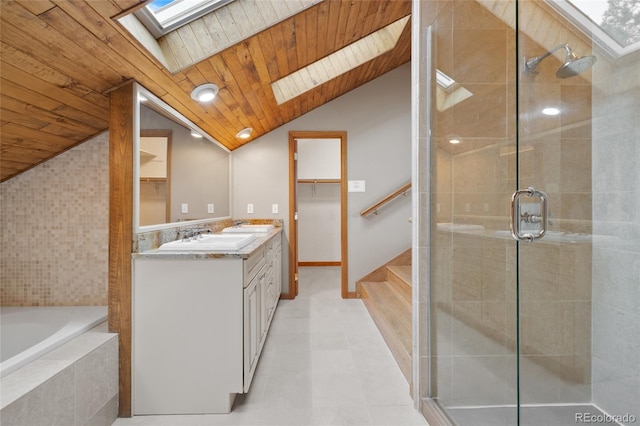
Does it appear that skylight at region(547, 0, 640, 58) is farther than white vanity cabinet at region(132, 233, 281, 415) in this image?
No

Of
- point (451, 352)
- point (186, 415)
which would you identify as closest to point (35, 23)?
point (186, 415)

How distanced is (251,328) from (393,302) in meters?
1.65

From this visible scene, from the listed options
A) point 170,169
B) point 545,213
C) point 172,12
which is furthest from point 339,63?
point 545,213

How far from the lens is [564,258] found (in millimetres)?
1460

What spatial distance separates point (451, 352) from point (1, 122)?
2.50 metres

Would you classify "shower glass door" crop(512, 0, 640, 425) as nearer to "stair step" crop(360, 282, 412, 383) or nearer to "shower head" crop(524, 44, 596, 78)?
"shower head" crop(524, 44, 596, 78)

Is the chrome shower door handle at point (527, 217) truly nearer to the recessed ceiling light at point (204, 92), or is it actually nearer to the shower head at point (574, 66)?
the shower head at point (574, 66)

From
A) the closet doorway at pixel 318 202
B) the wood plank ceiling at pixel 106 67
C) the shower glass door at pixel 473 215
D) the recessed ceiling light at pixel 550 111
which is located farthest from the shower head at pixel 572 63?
the closet doorway at pixel 318 202

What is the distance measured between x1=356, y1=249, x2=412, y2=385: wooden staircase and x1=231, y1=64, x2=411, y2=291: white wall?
126mm

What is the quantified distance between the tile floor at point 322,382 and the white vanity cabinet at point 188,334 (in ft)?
0.37

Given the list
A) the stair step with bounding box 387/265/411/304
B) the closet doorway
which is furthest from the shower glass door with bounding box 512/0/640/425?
the closet doorway

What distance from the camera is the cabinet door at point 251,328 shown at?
5.87 feet

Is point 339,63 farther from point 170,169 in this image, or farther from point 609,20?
point 609,20

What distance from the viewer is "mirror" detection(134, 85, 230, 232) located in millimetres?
1882
